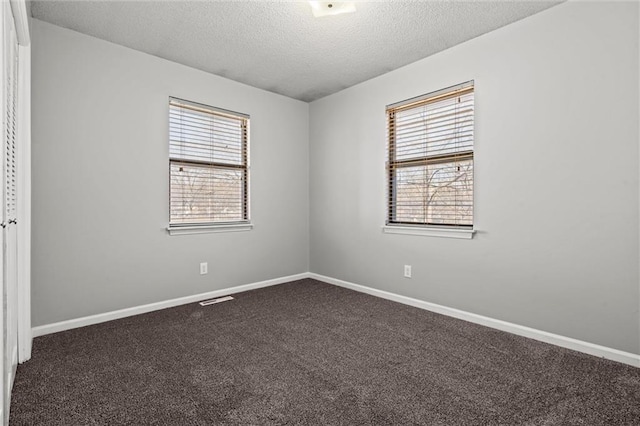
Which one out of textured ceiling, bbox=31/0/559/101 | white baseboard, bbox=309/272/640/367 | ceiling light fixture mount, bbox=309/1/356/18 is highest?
textured ceiling, bbox=31/0/559/101

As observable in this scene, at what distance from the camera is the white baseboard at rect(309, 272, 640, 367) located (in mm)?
2199

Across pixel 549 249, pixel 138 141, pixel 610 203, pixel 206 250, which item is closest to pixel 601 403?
pixel 549 249

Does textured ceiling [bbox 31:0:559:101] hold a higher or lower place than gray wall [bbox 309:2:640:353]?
higher

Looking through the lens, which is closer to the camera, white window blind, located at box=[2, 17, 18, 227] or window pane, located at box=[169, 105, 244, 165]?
white window blind, located at box=[2, 17, 18, 227]

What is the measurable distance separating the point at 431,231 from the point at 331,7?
2.03 m

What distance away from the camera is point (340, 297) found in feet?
12.0

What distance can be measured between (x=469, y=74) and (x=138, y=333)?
11.1ft

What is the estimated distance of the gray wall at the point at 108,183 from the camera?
265 cm

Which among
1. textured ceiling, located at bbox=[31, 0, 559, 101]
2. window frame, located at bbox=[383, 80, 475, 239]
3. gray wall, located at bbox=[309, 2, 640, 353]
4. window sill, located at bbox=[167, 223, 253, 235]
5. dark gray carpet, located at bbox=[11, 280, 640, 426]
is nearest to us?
dark gray carpet, located at bbox=[11, 280, 640, 426]

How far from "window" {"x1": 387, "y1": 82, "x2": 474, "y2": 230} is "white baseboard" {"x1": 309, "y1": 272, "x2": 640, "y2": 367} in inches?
29.3

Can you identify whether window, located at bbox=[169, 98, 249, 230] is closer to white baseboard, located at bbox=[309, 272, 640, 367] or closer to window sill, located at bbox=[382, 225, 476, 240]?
window sill, located at bbox=[382, 225, 476, 240]

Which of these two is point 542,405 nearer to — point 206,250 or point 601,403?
point 601,403

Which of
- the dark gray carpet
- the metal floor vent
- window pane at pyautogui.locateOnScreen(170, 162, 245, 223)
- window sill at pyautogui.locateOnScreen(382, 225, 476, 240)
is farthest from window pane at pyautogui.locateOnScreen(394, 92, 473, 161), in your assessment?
the metal floor vent

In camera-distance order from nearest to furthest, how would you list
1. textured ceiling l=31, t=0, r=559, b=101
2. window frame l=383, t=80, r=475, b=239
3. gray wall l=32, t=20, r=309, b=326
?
textured ceiling l=31, t=0, r=559, b=101
gray wall l=32, t=20, r=309, b=326
window frame l=383, t=80, r=475, b=239
